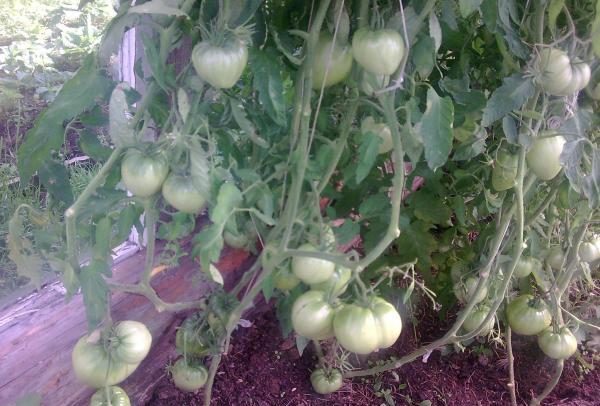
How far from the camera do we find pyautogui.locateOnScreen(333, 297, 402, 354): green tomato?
83 cm

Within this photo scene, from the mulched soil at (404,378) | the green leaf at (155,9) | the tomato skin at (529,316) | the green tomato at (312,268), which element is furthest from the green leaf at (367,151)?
the mulched soil at (404,378)

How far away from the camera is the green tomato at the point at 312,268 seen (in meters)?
0.85

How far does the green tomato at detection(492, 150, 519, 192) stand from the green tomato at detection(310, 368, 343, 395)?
641 mm

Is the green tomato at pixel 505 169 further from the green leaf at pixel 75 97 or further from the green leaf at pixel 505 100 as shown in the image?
the green leaf at pixel 75 97

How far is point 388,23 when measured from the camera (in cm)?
82

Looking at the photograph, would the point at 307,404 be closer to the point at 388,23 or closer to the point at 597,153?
the point at 597,153

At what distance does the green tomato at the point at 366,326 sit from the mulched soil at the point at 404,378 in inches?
26.2

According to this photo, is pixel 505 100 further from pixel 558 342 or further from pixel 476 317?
pixel 558 342

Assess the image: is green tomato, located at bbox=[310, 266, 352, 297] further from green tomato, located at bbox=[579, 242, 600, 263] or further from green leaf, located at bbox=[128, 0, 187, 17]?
green tomato, located at bbox=[579, 242, 600, 263]

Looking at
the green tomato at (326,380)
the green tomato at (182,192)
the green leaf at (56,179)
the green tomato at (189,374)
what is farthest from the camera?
the green tomato at (326,380)

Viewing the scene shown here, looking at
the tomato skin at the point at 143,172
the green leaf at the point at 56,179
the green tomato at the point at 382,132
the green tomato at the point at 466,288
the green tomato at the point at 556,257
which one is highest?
the tomato skin at the point at 143,172

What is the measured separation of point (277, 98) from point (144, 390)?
2.82 feet

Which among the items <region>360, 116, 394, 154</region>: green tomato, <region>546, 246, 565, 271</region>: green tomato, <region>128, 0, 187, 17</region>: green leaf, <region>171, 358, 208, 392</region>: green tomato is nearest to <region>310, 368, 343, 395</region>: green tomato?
<region>171, 358, 208, 392</region>: green tomato

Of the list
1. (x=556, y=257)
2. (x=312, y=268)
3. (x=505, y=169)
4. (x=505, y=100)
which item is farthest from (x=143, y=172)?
(x=556, y=257)
